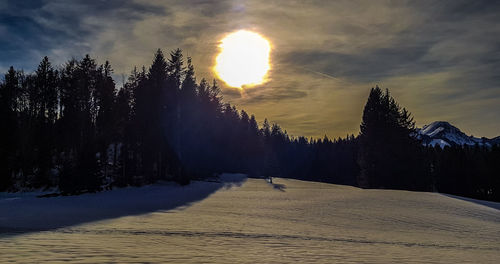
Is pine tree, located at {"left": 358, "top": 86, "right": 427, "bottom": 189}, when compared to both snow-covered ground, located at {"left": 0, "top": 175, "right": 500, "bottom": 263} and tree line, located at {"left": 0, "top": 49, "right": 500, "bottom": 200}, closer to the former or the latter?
tree line, located at {"left": 0, "top": 49, "right": 500, "bottom": 200}

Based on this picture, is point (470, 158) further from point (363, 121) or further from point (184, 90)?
point (184, 90)

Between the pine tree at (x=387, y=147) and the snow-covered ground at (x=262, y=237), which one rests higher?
the pine tree at (x=387, y=147)

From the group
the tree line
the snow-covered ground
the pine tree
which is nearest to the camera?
the snow-covered ground

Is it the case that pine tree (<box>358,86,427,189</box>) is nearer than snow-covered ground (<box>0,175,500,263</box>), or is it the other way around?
snow-covered ground (<box>0,175,500,263</box>)

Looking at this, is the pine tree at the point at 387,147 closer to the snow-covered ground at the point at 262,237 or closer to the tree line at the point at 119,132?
the tree line at the point at 119,132

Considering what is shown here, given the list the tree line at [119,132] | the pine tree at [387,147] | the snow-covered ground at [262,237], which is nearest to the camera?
the snow-covered ground at [262,237]

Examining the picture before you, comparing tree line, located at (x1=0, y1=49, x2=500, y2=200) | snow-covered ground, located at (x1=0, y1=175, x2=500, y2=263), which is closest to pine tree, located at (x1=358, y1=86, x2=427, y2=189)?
tree line, located at (x1=0, y1=49, x2=500, y2=200)

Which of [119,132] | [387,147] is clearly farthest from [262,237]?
[387,147]

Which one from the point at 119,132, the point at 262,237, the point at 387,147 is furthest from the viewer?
the point at 387,147

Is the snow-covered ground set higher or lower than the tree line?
lower

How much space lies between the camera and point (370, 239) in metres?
11.5

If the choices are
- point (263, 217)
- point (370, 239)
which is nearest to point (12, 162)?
point (263, 217)

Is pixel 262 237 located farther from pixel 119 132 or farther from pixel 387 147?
pixel 387 147

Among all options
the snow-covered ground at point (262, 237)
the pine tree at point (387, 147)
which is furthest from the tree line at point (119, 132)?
the snow-covered ground at point (262, 237)
